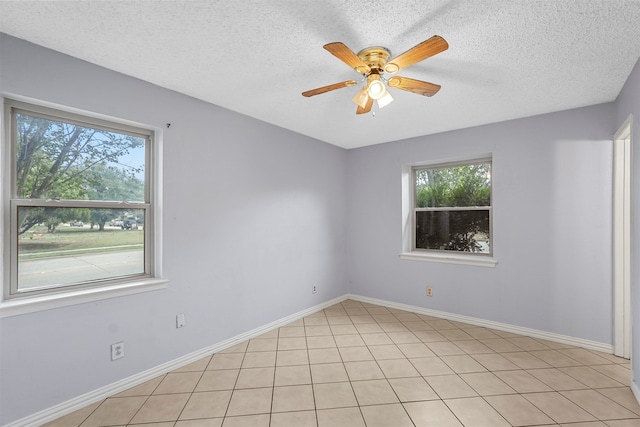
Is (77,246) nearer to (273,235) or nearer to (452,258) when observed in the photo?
(273,235)

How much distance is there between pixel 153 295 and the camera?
8.00 feet

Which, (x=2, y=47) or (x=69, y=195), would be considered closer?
(x=2, y=47)

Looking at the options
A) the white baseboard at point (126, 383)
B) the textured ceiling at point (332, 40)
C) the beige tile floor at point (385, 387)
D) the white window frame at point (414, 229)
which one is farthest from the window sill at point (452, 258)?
the white baseboard at point (126, 383)

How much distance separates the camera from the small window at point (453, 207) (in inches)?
145

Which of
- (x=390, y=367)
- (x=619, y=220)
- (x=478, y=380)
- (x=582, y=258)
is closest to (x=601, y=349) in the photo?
(x=582, y=258)

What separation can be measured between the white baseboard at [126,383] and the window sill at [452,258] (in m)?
1.94

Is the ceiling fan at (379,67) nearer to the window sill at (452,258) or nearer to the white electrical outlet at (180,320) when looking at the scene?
the white electrical outlet at (180,320)

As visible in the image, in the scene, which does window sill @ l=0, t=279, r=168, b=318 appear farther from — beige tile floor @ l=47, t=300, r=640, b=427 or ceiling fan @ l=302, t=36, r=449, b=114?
ceiling fan @ l=302, t=36, r=449, b=114

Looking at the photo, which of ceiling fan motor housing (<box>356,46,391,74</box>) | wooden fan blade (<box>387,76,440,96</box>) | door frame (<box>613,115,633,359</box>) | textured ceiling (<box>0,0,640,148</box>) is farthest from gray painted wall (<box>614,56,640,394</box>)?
ceiling fan motor housing (<box>356,46,391,74</box>)

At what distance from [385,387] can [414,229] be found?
2.42 metres

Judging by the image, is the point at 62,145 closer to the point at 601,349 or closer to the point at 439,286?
the point at 439,286

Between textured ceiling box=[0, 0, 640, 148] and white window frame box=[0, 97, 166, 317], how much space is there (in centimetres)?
41

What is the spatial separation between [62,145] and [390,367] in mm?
3033

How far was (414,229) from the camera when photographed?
14.0ft
